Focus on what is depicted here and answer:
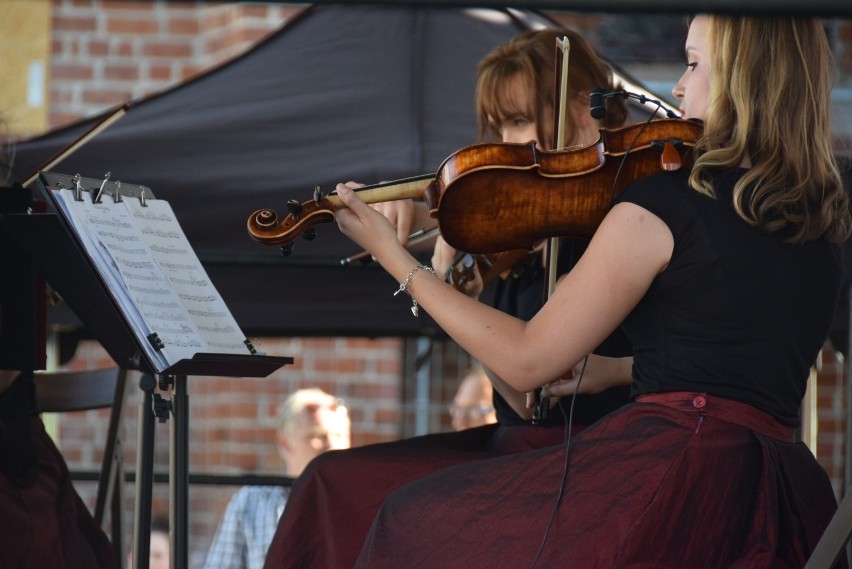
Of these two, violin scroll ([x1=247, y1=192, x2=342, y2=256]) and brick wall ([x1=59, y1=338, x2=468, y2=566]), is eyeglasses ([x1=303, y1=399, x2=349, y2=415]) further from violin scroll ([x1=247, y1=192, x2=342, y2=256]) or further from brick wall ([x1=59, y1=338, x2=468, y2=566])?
violin scroll ([x1=247, y1=192, x2=342, y2=256])

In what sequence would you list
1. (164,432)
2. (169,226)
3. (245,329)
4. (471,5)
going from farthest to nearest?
(164,432) < (245,329) < (169,226) < (471,5)

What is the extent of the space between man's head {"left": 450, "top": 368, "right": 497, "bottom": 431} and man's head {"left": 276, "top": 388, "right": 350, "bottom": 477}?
0.58 m

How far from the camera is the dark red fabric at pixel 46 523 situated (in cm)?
216

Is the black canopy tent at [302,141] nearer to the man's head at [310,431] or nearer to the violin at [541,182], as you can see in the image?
the man's head at [310,431]

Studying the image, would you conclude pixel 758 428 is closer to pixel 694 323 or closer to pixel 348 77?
pixel 694 323

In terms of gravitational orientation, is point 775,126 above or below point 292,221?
above

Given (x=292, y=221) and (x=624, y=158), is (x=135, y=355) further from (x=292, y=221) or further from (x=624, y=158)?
(x=624, y=158)

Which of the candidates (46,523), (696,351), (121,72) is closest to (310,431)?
(46,523)

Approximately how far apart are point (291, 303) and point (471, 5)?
202 cm

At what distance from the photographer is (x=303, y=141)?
2.84 meters

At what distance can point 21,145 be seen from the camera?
274 centimetres

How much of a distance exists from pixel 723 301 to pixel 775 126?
0.79 feet

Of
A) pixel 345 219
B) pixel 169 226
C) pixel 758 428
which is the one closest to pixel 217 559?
pixel 169 226

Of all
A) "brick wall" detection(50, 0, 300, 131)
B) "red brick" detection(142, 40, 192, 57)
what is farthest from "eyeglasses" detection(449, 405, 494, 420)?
"red brick" detection(142, 40, 192, 57)
